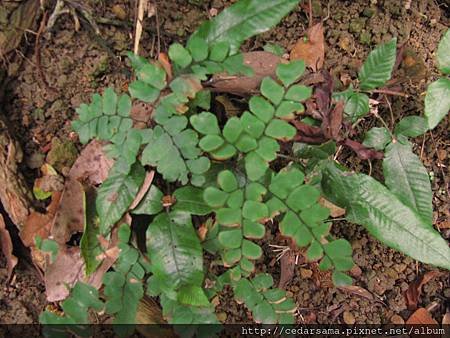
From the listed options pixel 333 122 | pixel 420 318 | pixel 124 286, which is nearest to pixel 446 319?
pixel 420 318

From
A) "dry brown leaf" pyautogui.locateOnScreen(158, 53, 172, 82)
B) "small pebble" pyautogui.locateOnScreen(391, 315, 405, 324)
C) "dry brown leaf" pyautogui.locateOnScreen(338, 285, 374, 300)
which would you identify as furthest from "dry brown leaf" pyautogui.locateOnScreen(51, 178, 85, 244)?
"small pebble" pyautogui.locateOnScreen(391, 315, 405, 324)

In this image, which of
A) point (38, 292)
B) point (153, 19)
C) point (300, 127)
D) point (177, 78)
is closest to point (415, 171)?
point (300, 127)

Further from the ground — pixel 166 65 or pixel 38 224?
pixel 166 65

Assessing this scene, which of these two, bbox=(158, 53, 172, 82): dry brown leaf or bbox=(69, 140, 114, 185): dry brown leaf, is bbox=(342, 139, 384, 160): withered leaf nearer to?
bbox=(158, 53, 172, 82): dry brown leaf

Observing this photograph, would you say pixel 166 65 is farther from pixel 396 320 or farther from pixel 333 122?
pixel 396 320

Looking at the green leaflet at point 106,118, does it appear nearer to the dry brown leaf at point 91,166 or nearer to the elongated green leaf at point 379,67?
the dry brown leaf at point 91,166

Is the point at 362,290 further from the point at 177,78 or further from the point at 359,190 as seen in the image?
the point at 177,78
